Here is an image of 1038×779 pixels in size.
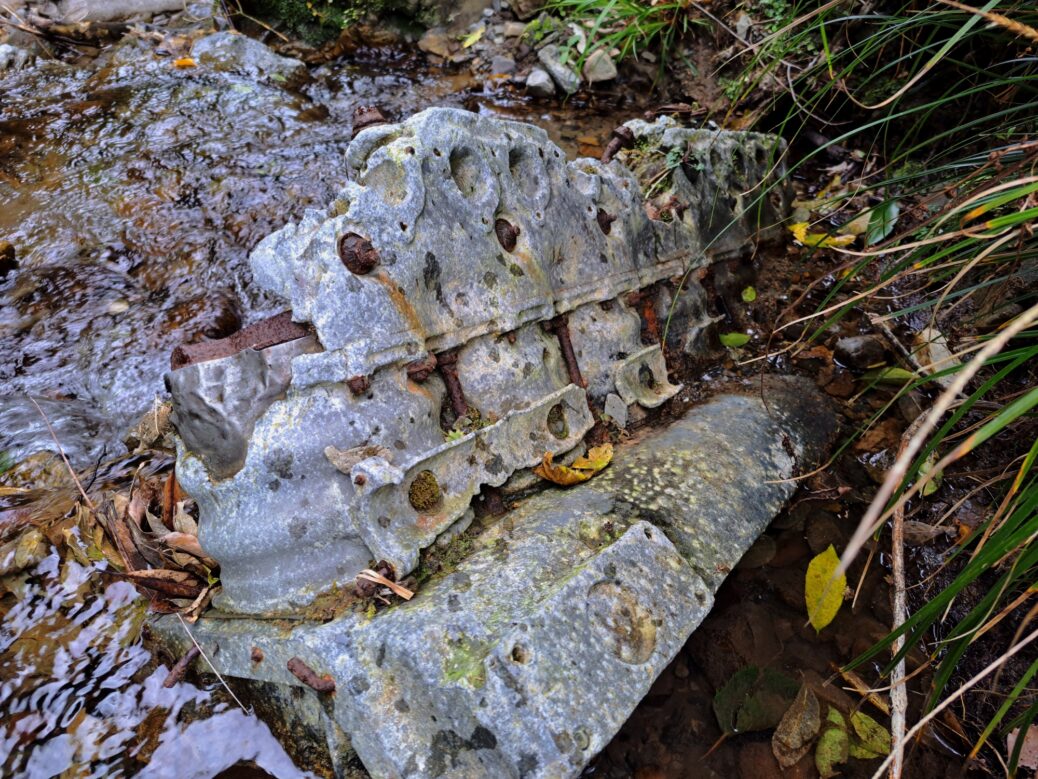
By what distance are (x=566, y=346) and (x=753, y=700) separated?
133 cm

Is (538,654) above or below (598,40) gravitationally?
below

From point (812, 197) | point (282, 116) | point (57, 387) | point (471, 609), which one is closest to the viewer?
point (471, 609)

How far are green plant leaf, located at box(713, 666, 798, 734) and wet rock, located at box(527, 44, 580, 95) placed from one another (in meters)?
4.74

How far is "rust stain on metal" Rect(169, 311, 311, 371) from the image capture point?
6.31 ft

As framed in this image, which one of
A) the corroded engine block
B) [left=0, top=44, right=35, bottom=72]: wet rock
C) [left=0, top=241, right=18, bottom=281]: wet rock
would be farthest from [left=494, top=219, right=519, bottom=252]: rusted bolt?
[left=0, top=44, right=35, bottom=72]: wet rock

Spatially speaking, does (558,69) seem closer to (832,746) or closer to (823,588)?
(823,588)

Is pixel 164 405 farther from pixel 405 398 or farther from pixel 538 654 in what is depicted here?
pixel 538 654

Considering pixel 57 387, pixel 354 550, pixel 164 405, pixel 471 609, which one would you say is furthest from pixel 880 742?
pixel 57 387

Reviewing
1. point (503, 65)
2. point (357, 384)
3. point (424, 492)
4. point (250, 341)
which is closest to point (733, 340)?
point (424, 492)

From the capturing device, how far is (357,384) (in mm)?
1924

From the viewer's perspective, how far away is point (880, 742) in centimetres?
204

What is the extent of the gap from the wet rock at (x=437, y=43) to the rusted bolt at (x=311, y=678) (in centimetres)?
568

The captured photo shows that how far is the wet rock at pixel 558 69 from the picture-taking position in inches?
216

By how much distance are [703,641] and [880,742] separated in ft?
1.87
